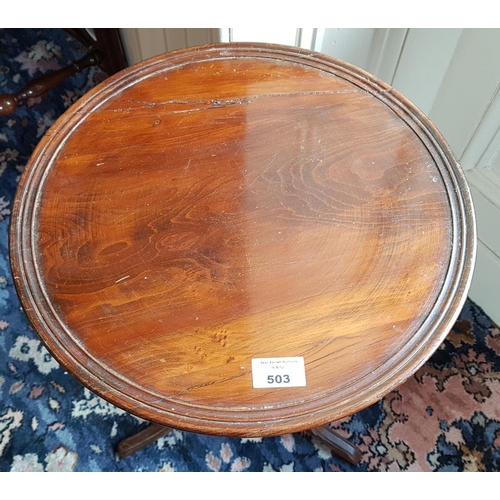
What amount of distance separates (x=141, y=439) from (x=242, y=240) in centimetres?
50

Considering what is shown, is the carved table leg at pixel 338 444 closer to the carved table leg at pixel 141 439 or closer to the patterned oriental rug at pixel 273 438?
the patterned oriental rug at pixel 273 438

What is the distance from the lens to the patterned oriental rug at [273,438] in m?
0.95

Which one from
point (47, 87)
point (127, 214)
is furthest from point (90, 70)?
point (127, 214)

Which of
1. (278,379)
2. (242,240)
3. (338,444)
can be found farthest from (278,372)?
(338,444)

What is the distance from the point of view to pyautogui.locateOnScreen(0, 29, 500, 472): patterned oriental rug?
3.12ft

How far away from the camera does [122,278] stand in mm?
597

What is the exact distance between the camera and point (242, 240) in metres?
0.63

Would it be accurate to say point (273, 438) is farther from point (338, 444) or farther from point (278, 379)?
point (278, 379)

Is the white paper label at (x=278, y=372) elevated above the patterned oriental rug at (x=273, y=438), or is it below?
above

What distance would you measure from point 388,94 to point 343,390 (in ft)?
1.41

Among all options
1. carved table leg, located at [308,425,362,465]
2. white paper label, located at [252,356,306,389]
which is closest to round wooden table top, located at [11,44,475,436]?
white paper label, located at [252,356,306,389]

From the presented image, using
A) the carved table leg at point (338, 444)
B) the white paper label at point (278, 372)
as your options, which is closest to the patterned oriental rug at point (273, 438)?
the carved table leg at point (338, 444)

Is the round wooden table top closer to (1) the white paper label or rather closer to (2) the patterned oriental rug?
(1) the white paper label

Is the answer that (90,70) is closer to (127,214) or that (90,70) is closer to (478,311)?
(127,214)
